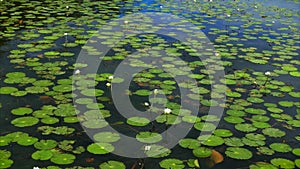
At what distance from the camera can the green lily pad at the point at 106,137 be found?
3.55 m

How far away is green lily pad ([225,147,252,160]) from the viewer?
3408 mm

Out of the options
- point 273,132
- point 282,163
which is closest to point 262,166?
point 282,163

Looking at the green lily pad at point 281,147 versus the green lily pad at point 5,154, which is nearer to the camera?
the green lily pad at point 5,154

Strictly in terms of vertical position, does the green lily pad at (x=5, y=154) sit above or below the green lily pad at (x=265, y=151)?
above

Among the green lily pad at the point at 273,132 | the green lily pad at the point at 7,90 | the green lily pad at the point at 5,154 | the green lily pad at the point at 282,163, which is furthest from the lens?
the green lily pad at the point at 7,90

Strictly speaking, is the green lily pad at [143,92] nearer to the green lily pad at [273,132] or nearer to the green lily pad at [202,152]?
the green lily pad at [202,152]

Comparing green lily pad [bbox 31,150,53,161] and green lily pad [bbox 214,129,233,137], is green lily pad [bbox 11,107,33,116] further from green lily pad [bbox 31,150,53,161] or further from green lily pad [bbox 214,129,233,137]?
green lily pad [bbox 214,129,233,137]

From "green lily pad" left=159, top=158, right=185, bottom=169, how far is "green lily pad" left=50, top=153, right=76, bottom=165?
34.4 inches

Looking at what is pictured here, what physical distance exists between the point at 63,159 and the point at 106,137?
0.57 m

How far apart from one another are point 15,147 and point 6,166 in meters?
0.32

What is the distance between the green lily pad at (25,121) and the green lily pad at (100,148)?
2.66ft

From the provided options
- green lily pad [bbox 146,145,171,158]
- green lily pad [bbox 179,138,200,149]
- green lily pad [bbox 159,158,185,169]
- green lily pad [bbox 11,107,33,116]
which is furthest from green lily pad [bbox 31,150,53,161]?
green lily pad [bbox 179,138,200,149]

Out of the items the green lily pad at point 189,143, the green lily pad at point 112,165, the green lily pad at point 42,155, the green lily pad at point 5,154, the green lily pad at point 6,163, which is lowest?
the green lily pad at point 112,165

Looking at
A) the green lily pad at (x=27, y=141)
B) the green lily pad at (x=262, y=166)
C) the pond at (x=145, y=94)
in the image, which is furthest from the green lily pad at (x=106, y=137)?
the green lily pad at (x=262, y=166)
